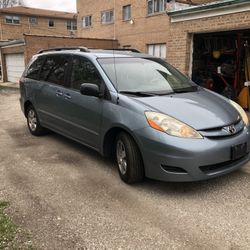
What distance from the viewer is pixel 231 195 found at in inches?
156

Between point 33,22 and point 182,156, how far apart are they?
4283cm

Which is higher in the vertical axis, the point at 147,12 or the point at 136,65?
the point at 147,12

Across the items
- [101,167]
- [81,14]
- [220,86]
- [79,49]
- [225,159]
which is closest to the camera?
[225,159]

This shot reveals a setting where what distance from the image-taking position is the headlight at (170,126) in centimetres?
375

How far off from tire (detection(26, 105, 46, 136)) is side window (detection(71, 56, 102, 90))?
68.3 inches

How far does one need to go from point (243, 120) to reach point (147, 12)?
60.2 feet

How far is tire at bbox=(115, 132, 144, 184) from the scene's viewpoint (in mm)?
4031

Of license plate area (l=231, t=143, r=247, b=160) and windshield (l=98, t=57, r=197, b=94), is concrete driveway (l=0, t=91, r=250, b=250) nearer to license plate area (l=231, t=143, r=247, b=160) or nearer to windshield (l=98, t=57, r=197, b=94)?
license plate area (l=231, t=143, r=247, b=160)

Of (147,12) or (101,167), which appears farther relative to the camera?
(147,12)

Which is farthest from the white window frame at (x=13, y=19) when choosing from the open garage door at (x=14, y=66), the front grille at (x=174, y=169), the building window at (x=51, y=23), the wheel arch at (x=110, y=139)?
the front grille at (x=174, y=169)

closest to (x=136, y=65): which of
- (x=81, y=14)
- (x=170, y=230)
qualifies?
(x=170, y=230)

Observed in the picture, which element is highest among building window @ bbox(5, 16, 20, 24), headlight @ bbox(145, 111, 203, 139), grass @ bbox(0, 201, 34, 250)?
building window @ bbox(5, 16, 20, 24)

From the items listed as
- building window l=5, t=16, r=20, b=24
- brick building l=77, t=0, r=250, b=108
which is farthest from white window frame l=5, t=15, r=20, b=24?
brick building l=77, t=0, r=250, b=108

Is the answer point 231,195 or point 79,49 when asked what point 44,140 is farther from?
point 231,195
